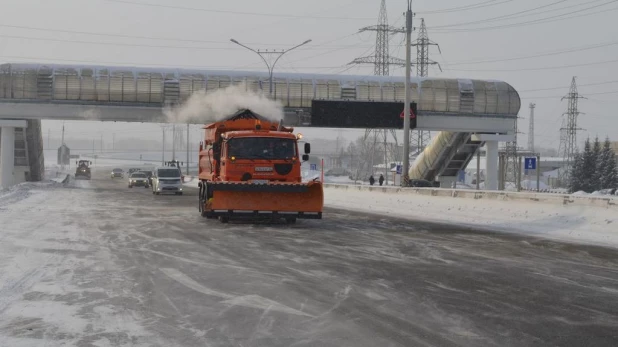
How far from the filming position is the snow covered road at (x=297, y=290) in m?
7.58

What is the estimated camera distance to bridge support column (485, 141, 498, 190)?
191ft

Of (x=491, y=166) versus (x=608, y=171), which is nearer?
(x=491, y=166)

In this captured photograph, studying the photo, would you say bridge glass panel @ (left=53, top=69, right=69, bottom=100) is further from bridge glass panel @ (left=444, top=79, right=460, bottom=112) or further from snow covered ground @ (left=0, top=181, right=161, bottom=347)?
snow covered ground @ (left=0, top=181, right=161, bottom=347)

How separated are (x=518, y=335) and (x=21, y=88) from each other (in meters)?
52.9

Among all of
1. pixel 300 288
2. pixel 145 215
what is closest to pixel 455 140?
pixel 145 215

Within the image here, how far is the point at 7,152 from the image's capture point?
54.7m

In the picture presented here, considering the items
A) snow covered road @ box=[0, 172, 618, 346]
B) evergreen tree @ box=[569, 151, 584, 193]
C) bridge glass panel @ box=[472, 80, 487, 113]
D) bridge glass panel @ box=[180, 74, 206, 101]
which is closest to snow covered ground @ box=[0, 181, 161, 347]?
snow covered road @ box=[0, 172, 618, 346]

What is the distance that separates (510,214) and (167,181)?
2552 cm

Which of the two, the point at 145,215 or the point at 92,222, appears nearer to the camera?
the point at 92,222

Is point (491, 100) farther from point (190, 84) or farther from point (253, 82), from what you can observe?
point (190, 84)

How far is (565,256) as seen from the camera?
15.1 metres

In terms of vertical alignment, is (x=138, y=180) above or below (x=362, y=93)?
below

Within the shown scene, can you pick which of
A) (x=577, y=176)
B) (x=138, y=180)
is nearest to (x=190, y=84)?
(x=138, y=180)

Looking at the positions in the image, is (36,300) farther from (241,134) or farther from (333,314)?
(241,134)
